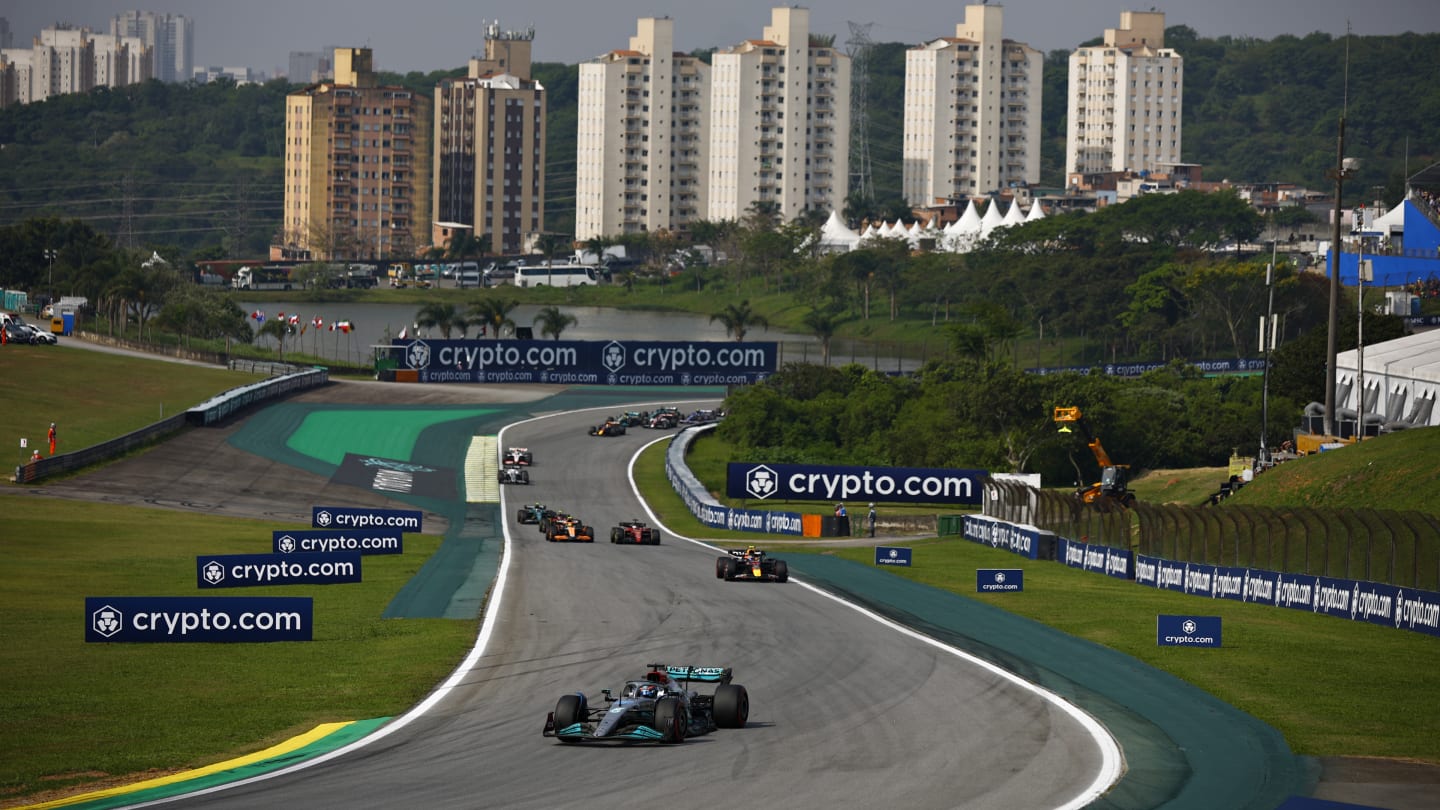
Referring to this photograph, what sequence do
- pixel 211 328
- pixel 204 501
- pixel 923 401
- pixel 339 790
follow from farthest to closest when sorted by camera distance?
pixel 211 328, pixel 923 401, pixel 204 501, pixel 339 790

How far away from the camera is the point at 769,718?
26109 millimetres

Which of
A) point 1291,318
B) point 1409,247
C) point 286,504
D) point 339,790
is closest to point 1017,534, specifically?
point 286,504

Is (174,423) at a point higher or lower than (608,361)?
lower

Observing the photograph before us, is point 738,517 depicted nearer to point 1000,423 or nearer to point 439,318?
point 1000,423

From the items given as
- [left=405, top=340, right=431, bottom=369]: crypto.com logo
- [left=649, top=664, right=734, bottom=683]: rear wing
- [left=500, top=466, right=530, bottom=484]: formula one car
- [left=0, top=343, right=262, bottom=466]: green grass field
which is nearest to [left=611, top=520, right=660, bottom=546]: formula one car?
[left=500, top=466, right=530, bottom=484]: formula one car

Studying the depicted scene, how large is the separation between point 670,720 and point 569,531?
3861 cm

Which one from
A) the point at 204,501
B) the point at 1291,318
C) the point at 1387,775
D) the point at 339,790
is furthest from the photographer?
the point at 1291,318

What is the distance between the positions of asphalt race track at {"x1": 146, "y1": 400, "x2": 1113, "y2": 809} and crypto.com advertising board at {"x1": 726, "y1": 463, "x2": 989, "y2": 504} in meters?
34.1

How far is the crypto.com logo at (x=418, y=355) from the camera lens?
129m

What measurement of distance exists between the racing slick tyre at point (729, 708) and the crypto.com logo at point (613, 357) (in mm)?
Answer: 106682

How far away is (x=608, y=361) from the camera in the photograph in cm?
13125

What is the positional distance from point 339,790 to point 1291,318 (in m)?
141

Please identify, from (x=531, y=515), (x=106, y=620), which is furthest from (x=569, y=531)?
(x=106, y=620)

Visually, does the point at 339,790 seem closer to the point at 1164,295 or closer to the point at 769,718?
the point at 769,718
